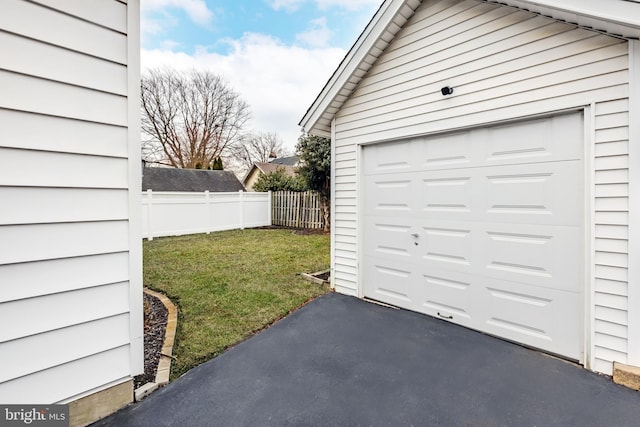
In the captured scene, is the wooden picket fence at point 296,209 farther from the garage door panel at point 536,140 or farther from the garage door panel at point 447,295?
the garage door panel at point 536,140

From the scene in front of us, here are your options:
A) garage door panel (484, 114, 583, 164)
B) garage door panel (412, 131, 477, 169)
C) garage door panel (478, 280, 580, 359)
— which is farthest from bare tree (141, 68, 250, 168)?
garage door panel (478, 280, 580, 359)

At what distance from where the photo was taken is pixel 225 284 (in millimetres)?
5312

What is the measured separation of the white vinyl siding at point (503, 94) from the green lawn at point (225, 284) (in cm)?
131

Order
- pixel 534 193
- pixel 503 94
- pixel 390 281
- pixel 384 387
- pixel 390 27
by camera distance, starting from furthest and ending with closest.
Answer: pixel 390 281 → pixel 390 27 → pixel 503 94 → pixel 534 193 → pixel 384 387

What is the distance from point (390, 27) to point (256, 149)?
28582 mm

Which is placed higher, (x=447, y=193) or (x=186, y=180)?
(x=186, y=180)

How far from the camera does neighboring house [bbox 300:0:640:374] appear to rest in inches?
106

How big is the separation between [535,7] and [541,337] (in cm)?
335

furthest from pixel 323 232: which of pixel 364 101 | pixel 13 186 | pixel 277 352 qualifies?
pixel 13 186

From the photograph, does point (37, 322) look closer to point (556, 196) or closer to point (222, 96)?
point (556, 196)

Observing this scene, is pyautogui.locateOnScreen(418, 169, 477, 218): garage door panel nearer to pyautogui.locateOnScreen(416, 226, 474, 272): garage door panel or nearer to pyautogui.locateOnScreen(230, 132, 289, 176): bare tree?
pyautogui.locateOnScreen(416, 226, 474, 272): garage door panel

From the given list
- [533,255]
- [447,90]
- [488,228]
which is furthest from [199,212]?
[533,255]

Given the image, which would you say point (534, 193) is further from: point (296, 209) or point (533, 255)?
point (296, 209)

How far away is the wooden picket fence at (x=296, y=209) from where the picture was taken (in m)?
13.1
